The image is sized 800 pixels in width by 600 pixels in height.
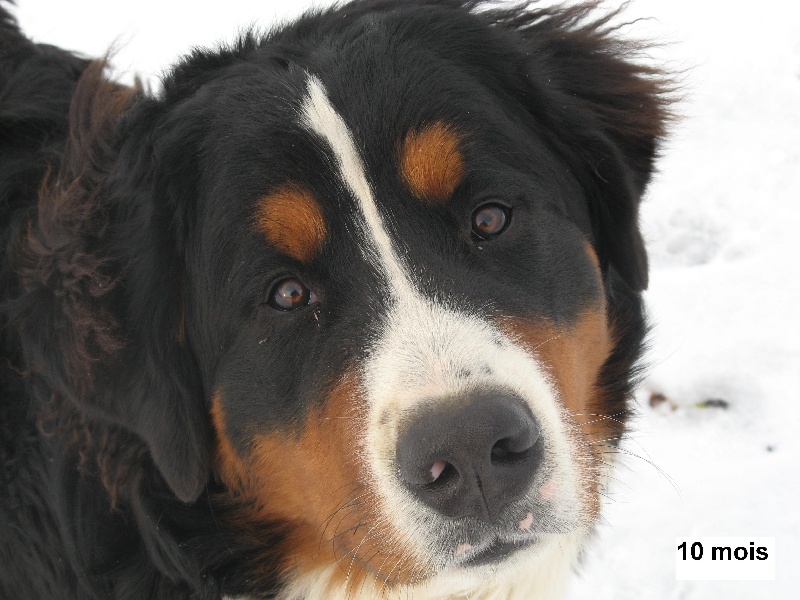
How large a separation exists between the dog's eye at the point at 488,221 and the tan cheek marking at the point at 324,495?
604mm

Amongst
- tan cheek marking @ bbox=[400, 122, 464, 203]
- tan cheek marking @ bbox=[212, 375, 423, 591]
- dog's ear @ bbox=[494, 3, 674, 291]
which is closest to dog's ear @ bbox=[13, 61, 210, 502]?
tan cheek marking @ bbox=[212, 375, 423, 591]

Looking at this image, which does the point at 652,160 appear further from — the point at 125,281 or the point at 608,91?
the point at 125,281

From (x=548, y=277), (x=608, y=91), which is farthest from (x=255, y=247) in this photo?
(x=608, y=91)

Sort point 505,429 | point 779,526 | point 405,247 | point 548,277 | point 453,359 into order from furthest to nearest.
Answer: point 779,526 → point 548,277 → point 405,247 → point 453,359 → point 505,429

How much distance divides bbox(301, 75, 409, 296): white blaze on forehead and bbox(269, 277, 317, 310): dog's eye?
0.76ft

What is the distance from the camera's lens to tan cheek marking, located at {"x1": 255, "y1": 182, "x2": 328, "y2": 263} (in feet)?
8.54

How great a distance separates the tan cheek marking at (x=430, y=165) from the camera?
262cm

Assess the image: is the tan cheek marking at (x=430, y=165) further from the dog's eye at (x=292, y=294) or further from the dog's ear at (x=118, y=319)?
the dog's ear at (x=118, y=319)

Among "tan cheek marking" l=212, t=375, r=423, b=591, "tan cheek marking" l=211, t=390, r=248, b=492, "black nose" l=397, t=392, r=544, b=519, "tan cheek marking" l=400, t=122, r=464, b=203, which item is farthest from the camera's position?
"tan cheek marking" l=211, t=390, r=248, b=492

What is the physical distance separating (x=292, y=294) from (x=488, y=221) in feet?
2.08

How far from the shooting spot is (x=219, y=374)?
2859 mm

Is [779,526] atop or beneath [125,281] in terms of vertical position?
beneath

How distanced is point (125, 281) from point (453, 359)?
1143mm

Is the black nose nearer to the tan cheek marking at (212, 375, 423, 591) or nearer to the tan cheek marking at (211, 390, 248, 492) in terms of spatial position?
the tan cheek marking at (212, 375, 423, 591)
